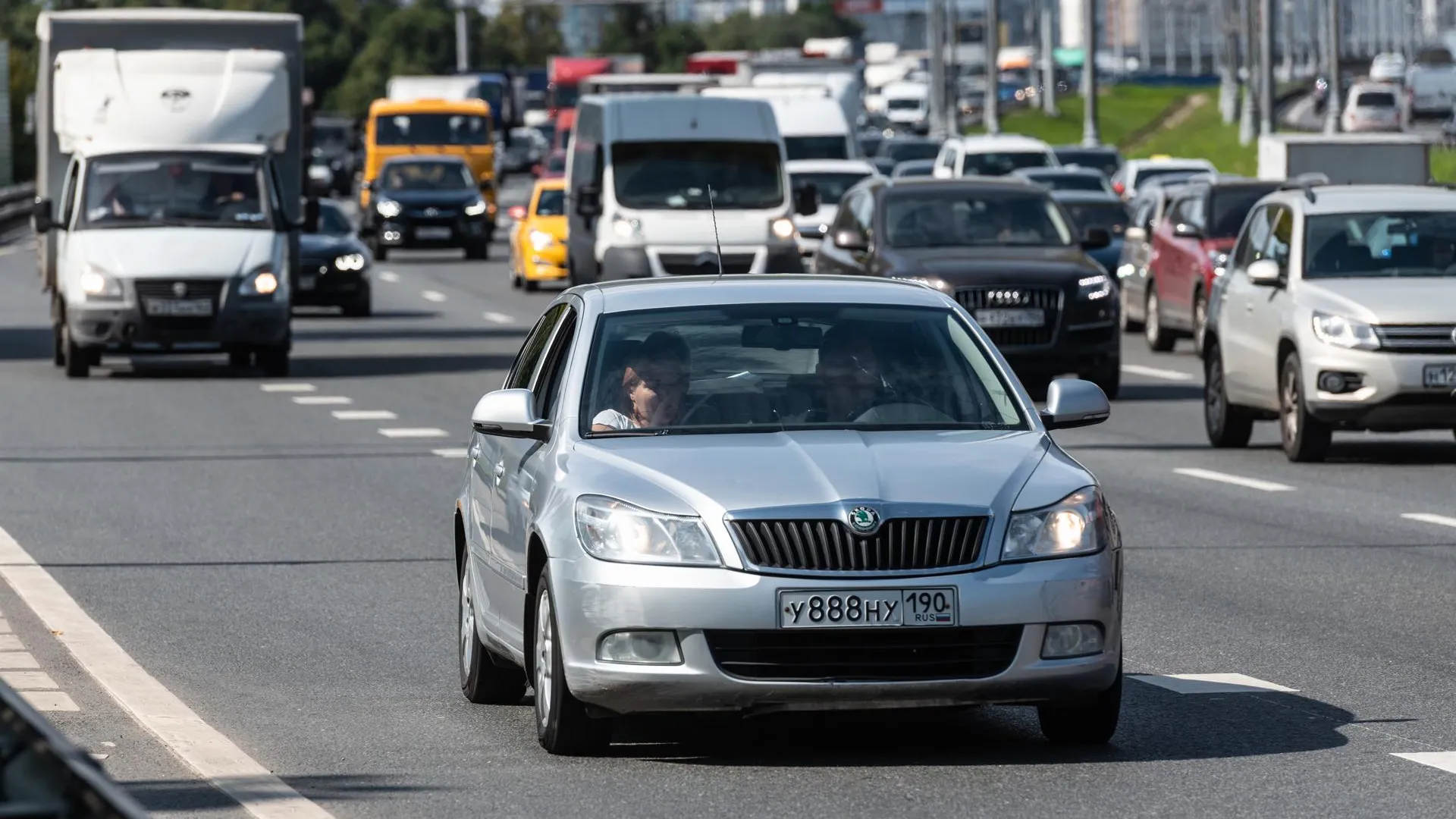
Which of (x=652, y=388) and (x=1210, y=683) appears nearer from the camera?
(x=652, y=388)

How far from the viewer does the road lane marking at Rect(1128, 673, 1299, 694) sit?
948cm

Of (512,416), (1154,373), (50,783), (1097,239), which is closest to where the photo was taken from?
(50,783)

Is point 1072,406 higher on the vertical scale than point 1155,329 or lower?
higher

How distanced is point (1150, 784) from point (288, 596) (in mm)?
5233

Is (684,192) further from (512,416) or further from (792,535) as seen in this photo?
(792,535)

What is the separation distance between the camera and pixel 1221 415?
20062 mm

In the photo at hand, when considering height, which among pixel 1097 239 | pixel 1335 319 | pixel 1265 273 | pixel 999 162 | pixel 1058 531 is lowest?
pixel 999 162

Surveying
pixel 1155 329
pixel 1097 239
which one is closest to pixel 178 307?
pixel 1097 239

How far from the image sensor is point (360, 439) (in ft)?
68.3

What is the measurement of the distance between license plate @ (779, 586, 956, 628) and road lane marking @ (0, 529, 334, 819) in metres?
1.27

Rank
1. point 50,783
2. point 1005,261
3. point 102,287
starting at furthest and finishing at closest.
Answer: point 102,287 → point 1005,261 → point 50,783

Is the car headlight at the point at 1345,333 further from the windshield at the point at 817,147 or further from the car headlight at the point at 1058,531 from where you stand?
the windshield at the point at 817,147

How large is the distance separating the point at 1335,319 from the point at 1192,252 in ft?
35.9

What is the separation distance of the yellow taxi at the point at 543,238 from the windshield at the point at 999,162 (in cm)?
834
